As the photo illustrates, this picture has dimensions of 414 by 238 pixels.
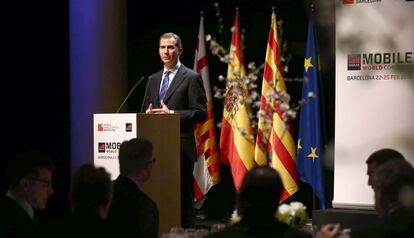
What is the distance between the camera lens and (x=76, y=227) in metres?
3.11

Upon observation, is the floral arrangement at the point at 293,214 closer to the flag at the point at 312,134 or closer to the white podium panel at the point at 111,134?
the white podium panel at the point at 111,134

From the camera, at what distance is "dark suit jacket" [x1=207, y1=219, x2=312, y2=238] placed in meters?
2.91

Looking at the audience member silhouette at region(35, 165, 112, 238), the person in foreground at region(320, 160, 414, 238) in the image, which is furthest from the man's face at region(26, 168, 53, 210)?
the person in foreground at region(320, 160, 414, 238)

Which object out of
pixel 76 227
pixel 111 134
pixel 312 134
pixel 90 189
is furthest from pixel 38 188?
pixel 312 134

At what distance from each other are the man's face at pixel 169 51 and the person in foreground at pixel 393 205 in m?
2.89

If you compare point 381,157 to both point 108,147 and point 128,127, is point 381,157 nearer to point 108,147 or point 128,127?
point 128,127

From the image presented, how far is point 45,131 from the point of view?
8.34 meters

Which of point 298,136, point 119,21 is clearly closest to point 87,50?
point 119,21

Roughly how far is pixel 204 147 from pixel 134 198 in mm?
3925

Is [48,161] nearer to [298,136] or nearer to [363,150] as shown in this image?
[363,150]

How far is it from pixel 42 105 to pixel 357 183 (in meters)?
3.47

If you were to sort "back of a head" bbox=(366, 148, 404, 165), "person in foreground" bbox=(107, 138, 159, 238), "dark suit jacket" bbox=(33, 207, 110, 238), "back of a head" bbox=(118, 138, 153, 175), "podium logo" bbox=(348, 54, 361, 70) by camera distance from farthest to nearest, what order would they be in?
"podium logo" bbox=(348, 54, 361, 70)
"back of a head" bbox=(366, 148, 404, 165)
"back of a head" bbox=(118, 138, 153, 175)
"person in foreground" bbox=(107, 138, 159, 238)
"dark suit jacket" bbox=(33, 207, 110, 238)

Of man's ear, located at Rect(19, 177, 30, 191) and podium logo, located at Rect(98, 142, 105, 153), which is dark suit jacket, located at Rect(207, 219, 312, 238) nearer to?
man's ear, located at Rect(19, 177, 30, 191)

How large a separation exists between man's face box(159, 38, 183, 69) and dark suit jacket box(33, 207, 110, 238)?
2916 millimetres
